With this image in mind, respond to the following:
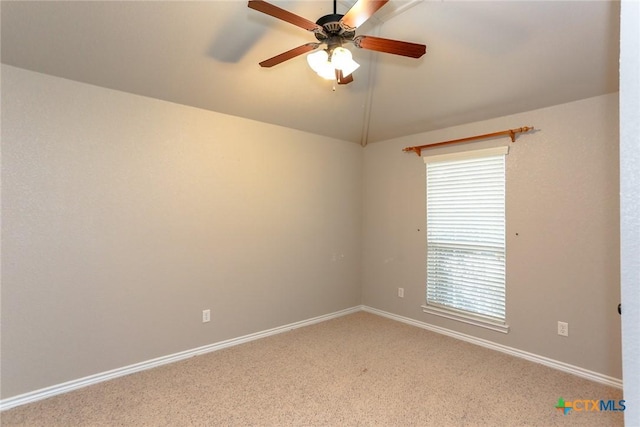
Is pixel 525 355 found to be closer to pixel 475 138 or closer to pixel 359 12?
pixel 475 138

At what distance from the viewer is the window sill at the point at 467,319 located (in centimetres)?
310

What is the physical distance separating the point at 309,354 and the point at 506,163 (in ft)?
8.67

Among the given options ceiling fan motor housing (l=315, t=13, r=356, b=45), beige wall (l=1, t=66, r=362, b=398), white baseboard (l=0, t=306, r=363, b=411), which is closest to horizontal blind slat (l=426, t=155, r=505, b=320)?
beige wall (l=1, t=66, r=362, b=398)

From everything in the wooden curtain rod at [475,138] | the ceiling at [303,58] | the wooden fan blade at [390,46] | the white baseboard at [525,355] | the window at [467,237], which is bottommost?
the white baseboard at [525,355]

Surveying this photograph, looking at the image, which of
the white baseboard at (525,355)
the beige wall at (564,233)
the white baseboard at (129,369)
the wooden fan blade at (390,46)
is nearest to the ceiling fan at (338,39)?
the wooden fan blade at (390,46)

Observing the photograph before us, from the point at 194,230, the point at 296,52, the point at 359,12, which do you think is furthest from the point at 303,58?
the point at 194,230

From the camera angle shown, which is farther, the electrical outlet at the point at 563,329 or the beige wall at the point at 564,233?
the electrical outlet at the point at 563,329

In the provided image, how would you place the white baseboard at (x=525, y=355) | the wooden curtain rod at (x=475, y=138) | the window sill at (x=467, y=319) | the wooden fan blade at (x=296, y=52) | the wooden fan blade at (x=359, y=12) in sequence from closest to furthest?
the wooden fan blade at (x=359, y=12), the wooden fan blade at (x=296, y=52), the white baseboard at (x=525, y=355), the wooden curtain rod at (x=475, y=138), the window sill at (x=467, y=319)

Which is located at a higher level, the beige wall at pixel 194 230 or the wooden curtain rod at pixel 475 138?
the wooden curtain rod at pixel 475 138

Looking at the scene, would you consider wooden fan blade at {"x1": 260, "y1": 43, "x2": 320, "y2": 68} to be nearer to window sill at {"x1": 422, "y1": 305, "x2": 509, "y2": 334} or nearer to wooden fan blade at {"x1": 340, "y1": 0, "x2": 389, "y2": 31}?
wooden fan blade at {"x1": 340, "y1": 0, "x2": 389, "y2": 31}

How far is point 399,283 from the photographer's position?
157 inches

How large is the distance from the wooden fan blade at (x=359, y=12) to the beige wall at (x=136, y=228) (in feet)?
6.23

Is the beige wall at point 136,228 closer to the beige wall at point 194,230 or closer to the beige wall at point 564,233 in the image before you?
the beige wall at point 194,230

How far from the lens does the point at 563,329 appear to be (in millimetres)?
2752
